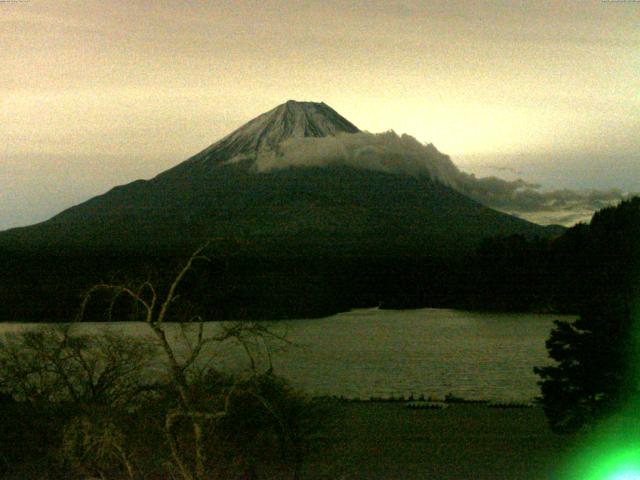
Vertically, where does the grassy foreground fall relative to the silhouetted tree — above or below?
below

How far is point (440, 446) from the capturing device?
951cm

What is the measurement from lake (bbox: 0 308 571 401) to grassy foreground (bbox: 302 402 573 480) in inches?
50.1

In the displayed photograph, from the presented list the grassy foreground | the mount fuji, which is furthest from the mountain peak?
the grassy foreground

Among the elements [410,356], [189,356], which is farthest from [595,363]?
[410,356]

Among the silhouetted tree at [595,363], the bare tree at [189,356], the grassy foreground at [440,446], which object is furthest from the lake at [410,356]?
the silhouetted tree at [595,363]

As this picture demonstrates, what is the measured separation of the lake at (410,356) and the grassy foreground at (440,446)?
1.27 metres

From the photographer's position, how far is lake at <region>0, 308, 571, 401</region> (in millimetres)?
16984

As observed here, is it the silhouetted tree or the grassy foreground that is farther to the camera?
the silhouetted tree

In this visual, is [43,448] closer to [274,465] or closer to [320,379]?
[274,465]

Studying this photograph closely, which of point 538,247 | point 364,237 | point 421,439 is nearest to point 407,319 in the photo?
point 538,247

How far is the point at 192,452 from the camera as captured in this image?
625 cm

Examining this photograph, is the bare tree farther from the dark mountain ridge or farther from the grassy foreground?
the dark mountain ridge

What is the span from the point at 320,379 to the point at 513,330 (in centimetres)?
2322

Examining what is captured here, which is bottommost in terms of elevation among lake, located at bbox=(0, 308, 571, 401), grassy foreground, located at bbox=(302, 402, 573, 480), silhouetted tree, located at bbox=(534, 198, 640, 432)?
lake, located at bbox=(0, 308, 571, 401)
